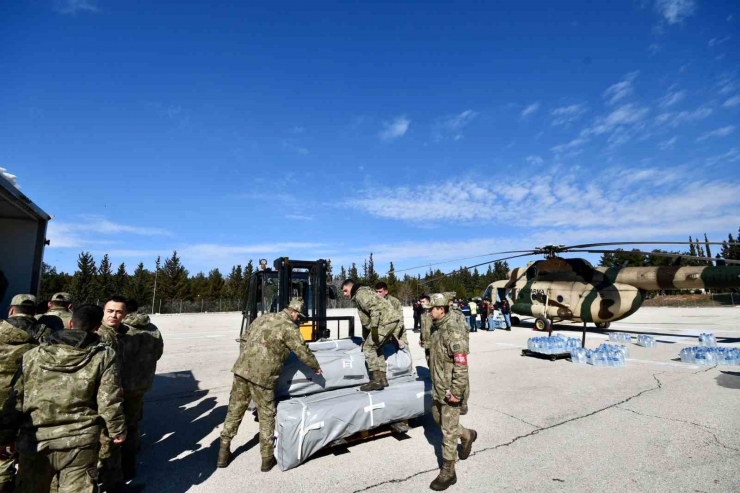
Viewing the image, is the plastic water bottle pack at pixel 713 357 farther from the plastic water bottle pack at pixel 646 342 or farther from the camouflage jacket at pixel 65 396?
Answer: the camouflage jacket at pixel 65 396

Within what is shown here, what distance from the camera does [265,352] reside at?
4.13 metres

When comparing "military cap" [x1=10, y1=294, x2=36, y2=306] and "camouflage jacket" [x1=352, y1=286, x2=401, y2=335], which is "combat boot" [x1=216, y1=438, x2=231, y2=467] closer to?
"camouflage jacket" [x1=352, y1=286, x2=401, y2=335]

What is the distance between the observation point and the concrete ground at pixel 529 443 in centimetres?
363

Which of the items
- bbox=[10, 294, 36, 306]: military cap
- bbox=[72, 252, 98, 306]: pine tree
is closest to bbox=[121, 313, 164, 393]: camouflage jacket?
bbox=[10, 294, 36, 306]: military cap

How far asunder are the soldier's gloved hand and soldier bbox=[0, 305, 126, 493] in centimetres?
11

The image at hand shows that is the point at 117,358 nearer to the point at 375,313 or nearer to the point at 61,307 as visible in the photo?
the point at 61,307

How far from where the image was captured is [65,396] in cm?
257

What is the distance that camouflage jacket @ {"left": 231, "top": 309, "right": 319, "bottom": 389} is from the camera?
4.08 m

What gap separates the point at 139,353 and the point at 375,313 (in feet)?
9.74

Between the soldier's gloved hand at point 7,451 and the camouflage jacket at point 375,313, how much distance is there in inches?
141

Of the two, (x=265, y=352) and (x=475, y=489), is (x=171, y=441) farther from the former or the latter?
(x=475, y=489)

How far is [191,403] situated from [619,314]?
16141 mm

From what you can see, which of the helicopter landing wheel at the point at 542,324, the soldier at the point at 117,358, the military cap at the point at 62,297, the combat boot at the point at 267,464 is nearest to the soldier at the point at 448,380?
the combat boot at the point at 267,464

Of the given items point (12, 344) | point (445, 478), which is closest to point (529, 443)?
→ point (445, 478)
